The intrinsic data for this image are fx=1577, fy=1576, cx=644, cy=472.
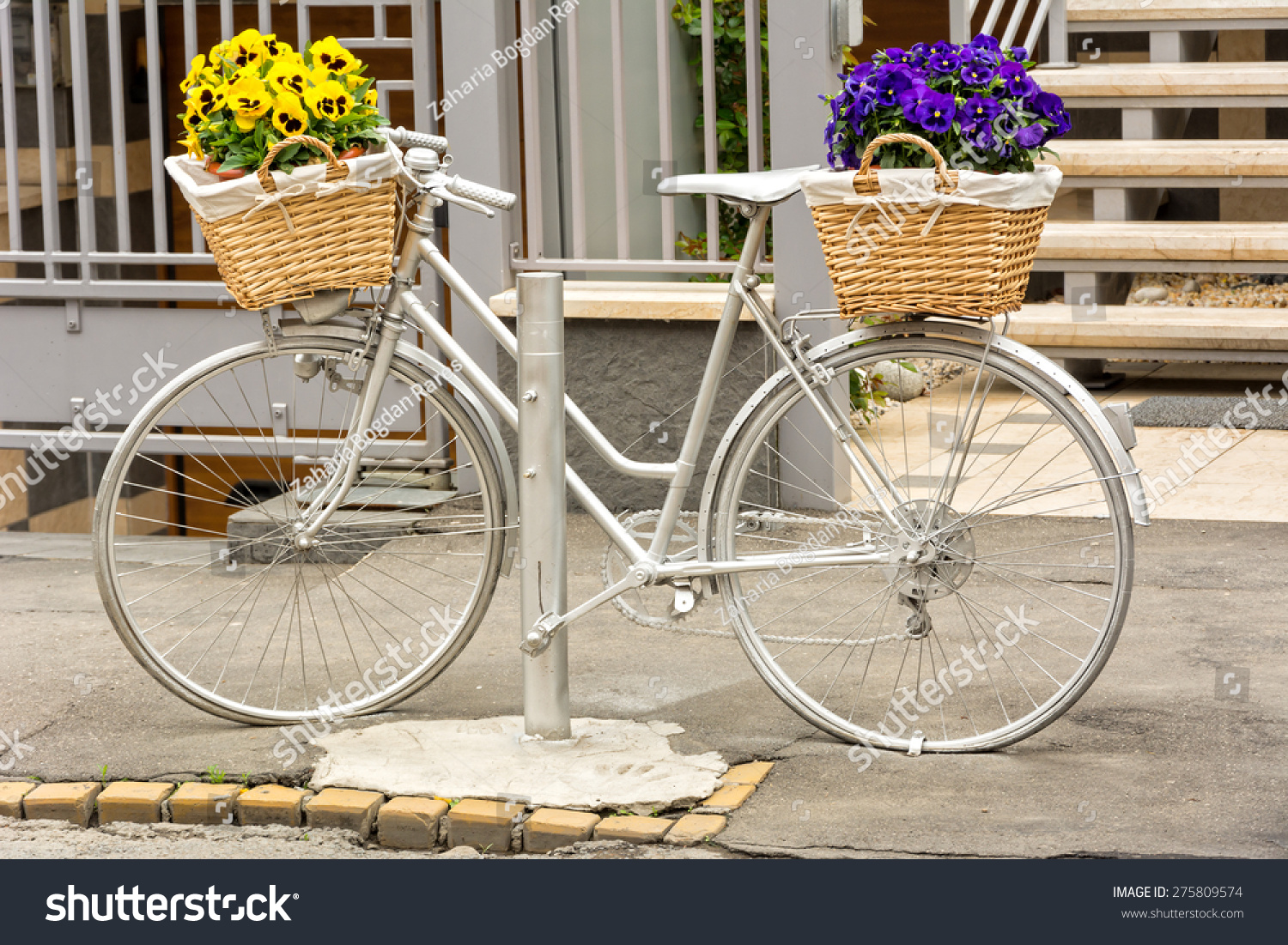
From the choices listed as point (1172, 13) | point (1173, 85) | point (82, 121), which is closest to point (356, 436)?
point (82, 121)

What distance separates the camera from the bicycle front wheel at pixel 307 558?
3748 millimetres

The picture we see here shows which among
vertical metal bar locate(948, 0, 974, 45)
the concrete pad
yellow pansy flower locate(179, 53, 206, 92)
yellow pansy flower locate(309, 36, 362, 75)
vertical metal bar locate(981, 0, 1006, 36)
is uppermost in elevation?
vertical metal bar locate(981, 0, 1006, 36)

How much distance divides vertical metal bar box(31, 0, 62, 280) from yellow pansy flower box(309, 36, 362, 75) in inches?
105

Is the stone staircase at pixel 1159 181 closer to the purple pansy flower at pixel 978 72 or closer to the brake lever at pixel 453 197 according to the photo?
the purple pansy flower at pixel 978 72

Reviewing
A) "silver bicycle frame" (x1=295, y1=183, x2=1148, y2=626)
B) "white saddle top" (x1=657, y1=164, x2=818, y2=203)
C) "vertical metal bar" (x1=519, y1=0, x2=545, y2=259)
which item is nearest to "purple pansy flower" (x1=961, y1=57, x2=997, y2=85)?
"white saddle top" (x1=657, y1=164, x2=818, y2=203)

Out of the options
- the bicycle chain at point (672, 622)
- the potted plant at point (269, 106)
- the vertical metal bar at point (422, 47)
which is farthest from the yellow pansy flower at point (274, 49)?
the vertical metal bar at point (422, 47)

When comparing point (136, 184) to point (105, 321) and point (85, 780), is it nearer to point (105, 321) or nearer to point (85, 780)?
point (105, 321)

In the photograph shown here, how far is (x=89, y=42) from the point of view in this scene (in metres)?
6.38

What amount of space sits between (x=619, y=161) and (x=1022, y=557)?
77.6 inches

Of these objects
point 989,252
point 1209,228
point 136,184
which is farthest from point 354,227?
point 1209,228

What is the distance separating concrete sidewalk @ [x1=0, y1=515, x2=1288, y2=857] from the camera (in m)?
3.18

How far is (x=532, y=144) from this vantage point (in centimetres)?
562

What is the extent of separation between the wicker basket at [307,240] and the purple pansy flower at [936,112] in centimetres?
116

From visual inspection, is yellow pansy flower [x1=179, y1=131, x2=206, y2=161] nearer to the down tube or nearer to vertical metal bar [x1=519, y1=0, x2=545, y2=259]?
the down tube
